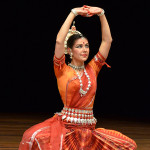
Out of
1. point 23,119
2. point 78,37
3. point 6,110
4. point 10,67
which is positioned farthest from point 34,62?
point 78,37

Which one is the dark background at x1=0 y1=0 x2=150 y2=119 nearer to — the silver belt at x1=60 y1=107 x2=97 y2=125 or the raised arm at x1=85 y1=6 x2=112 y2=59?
the raised arm at x1=85 y1=6 x2=112 y2=59

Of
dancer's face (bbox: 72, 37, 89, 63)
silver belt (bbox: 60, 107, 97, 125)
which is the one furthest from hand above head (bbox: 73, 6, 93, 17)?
silver belt (bbox: 60, 107, 97, 125)

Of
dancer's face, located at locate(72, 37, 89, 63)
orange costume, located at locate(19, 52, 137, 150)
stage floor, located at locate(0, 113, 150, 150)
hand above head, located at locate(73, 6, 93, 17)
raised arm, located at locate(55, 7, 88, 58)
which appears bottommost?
stage floor, located at locate(0, 113, 150, 150)

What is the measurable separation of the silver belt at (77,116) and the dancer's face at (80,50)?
15.3 inches

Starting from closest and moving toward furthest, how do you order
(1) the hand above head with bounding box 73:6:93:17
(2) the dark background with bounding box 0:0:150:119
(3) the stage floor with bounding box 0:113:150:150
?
(1) the hand above head with bounding box 73:6:93:17, (3) the stage floor with bounding box 0:113:150:150, (2) the dark background with bounding box 0:0:150:119

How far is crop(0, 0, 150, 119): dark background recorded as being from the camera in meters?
6.55

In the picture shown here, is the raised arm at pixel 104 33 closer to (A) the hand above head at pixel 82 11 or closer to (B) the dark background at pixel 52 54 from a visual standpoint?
(A) the hand above head at pixel 82 11

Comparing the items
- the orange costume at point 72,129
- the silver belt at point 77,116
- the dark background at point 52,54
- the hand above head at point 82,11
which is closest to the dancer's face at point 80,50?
the orange costume at point 72,129

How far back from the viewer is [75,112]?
335 cm

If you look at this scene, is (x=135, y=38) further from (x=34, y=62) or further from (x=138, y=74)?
(x=34, y=62)

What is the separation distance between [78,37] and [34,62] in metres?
3.72

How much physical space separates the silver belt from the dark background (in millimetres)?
2978

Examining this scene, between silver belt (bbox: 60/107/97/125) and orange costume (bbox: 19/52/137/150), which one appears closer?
orange costume (bbox: 19/52/137/150)

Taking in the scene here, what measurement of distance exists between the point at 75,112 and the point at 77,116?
3 centimetres
